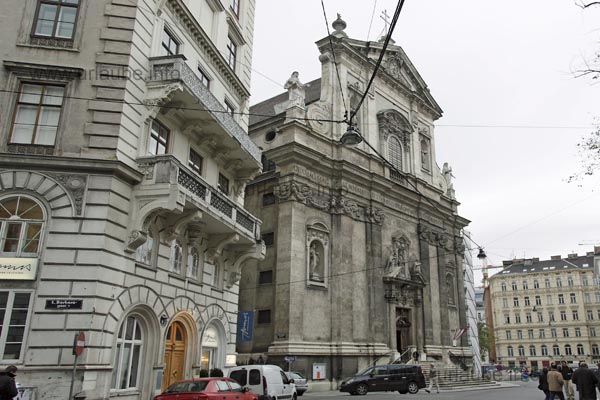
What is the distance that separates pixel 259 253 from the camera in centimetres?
2159

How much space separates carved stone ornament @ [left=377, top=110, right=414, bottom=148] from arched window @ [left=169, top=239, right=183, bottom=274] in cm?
2457

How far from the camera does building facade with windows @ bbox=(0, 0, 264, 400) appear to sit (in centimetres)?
1277

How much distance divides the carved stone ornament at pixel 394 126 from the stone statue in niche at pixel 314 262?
12.0m

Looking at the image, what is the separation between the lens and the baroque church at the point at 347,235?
29359mm

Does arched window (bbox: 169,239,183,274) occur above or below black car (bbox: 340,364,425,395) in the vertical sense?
above

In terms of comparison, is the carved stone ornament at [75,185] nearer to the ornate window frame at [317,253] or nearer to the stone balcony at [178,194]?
the stone balcony at [178,194]

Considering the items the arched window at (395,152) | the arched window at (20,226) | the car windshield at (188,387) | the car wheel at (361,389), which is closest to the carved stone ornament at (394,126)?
the arched window at (395,152)

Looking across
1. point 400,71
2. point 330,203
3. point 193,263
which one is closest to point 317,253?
point 330,203

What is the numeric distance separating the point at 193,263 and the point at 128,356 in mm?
4610

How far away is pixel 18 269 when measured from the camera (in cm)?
1282

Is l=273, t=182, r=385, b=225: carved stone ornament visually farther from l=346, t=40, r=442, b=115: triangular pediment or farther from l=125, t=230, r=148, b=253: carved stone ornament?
l=125, t=230, r=148, b=253: carved stone ornament

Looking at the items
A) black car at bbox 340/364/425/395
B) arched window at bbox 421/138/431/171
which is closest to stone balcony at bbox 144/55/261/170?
black car at bbox 340/364/425/395

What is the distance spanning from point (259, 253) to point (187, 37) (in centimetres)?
902

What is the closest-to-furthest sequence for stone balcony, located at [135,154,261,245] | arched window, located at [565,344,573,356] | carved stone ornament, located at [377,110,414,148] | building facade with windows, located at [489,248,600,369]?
stone balcony, located at [135,154,261,245] → carved stone ornament, located at [377,110,414,148] → building facade with windows, located at [489,248,600,369] → arched window, located at [565,344,573,356]
